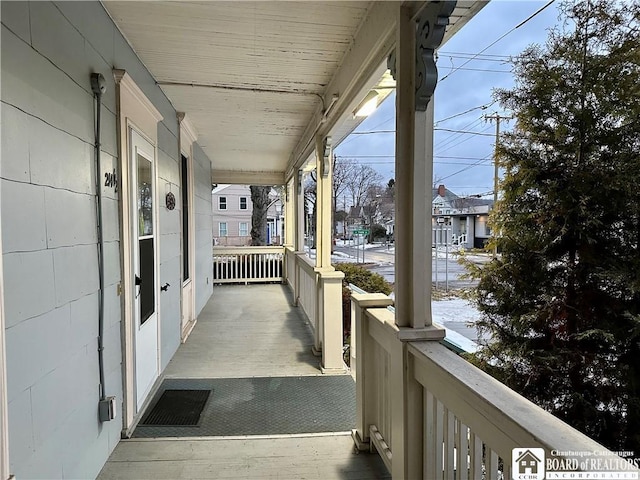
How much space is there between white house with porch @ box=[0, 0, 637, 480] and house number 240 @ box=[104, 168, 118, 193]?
4cm

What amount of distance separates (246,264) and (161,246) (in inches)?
223

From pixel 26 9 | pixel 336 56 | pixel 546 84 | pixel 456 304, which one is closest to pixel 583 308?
pixel 456 304

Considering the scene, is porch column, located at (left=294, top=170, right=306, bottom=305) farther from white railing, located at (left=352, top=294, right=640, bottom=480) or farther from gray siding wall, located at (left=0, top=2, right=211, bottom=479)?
gray siding wall, located at (left=0, top=2, right=211, bottom=479)

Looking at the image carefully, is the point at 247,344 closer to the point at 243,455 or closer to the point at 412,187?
the point at 243,455

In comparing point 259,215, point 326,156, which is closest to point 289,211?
point 259,215

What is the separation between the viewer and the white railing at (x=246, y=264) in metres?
8.93

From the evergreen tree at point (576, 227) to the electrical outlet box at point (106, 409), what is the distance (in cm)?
217

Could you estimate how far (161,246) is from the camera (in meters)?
3.37

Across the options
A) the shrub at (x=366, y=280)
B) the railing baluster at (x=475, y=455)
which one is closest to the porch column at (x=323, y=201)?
the shrub at (x=366, y=280)

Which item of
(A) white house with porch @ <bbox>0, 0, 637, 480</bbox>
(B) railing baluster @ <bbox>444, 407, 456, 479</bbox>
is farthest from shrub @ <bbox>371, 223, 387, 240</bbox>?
(B) railing baluster @ <bbox>444, 407, 456, 479</bbox>

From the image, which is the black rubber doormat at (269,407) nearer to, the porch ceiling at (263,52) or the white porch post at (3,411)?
the white porch post at (3,411)

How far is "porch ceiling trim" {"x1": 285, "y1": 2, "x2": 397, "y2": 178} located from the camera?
1880mm

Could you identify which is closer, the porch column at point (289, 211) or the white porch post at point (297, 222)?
the white porch post at point (297, 222)

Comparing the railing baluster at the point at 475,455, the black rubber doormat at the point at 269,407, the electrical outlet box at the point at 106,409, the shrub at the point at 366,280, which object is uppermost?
the railing baluster at the point at 475,455
